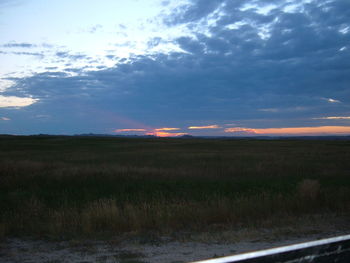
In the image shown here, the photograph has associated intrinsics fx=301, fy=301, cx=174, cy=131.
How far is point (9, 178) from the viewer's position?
617 inches

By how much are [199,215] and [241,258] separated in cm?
740

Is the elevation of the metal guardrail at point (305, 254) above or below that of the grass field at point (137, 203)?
above

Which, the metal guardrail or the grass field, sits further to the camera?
the grass field

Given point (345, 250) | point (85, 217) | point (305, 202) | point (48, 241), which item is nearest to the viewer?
point (345, 250)

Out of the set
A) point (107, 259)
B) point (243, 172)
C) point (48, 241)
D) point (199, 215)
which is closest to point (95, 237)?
point (48, 241)

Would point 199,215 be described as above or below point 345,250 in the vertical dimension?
below

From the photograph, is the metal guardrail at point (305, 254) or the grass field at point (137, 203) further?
the grass field at point (137, 203)

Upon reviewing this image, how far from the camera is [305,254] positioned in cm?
204

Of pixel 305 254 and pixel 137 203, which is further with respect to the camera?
pixel 137 203

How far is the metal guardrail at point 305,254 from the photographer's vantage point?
5.93ft

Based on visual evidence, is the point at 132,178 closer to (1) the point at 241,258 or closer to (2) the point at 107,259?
(2) the point at 107,259

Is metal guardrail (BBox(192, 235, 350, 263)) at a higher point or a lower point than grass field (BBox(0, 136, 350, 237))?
higher

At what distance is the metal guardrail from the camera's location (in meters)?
1.81

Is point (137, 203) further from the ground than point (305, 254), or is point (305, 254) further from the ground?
point (305, 254)
